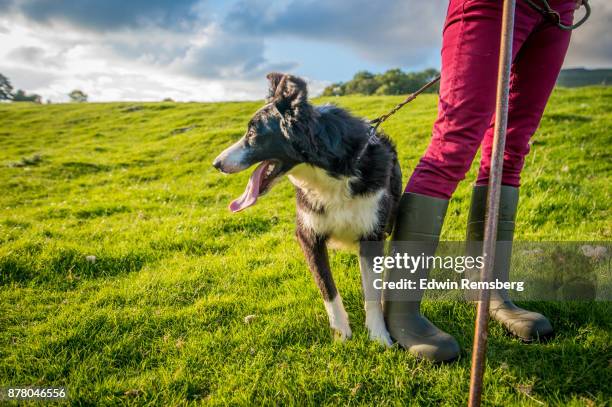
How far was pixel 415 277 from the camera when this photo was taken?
106 inches

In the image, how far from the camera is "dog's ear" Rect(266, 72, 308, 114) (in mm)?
2615

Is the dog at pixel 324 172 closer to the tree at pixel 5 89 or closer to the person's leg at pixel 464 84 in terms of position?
the person's leg at pixel 464 84

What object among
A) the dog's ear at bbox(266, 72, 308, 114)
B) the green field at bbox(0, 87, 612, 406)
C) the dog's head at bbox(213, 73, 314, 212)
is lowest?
the green field at bbox(0, 87, 612, 406)

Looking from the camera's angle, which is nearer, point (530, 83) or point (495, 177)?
point (495, 177)

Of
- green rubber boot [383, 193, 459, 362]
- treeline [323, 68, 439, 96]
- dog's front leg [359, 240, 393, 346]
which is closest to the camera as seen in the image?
green rubber boot [383, 193, 459, 362]

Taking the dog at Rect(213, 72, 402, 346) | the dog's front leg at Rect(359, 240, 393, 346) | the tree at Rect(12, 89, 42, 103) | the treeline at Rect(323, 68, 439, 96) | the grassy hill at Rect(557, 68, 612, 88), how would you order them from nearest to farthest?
the dog at Rect(213, 72, 402, 346) < the dog's front leg at Rect(359, 240, 393, 346) < the grassy hill at Rect(557, 68, 612, 88) < the treeline at Rect(323, 68, 439, 96) < the tree at Rect(12, 89, 42, 103)

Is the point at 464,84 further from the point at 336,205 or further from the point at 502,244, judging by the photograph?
the point at 502,244

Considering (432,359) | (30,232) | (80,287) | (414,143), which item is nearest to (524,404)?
(432,359)

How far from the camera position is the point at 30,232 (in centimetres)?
582

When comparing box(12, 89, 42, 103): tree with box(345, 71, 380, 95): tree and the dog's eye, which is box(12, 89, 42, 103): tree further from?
the dog's eye

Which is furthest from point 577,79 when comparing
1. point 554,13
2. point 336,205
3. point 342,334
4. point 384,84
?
point 342,334

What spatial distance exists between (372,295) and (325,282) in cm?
36

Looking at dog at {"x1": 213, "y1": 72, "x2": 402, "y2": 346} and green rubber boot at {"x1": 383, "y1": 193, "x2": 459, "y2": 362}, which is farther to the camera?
dog at {"x1": 213, "y1": 72, "x2": 402, "y2": 346}

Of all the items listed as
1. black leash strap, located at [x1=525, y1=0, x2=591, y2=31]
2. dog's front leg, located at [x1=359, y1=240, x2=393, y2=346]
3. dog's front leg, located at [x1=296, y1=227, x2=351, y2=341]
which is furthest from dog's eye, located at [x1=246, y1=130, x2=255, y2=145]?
black leash strap, located at [x1=525, y1=0, x2=591, y2=31]
